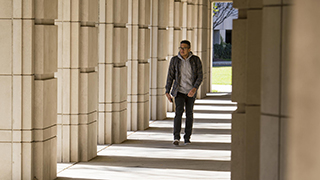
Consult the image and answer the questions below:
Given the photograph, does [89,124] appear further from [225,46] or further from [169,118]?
[225,46]

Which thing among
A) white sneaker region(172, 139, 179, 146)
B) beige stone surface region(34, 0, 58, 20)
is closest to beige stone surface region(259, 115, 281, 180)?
beige stone surface region(34, 0, 58, 20)

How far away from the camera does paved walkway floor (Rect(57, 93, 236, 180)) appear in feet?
28.1

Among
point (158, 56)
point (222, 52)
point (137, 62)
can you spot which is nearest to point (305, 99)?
point (137, 62)

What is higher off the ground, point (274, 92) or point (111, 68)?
point (111, 68)

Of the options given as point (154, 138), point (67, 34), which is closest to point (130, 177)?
point (67, 34)

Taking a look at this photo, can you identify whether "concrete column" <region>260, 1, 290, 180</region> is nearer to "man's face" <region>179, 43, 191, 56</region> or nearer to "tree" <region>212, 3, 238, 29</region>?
"man's face" <region>179, 43, 191, 56</region>

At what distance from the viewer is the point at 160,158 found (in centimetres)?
998

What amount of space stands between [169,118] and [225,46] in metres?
44.2

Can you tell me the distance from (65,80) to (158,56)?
6.67 meters

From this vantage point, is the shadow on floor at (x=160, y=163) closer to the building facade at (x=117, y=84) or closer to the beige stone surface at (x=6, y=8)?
the building facade at (x=117, y=84)

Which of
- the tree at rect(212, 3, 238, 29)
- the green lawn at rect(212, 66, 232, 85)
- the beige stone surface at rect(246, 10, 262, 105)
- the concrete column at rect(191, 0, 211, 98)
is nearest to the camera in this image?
the beige stone surface at rect(246, 10, 262, 105)

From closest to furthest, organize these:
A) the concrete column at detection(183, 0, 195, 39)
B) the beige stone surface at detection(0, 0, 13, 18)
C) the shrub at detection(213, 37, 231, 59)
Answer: the beige stone surface at detection(0, 0, 13, 18), the concrete column at detection(183, 0, 195, 39), the shrub at detection(213, 37, 231, 59)

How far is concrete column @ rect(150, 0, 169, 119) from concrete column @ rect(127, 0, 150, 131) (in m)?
1.81

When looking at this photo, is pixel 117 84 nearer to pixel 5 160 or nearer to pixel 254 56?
pixel 5 160
